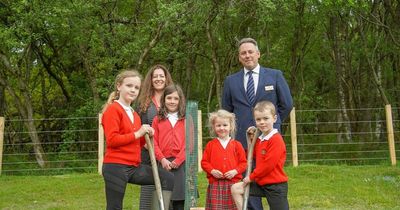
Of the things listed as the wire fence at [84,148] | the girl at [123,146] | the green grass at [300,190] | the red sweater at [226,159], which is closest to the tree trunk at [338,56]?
the wire fence at [84,148]

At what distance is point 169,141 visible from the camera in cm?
438

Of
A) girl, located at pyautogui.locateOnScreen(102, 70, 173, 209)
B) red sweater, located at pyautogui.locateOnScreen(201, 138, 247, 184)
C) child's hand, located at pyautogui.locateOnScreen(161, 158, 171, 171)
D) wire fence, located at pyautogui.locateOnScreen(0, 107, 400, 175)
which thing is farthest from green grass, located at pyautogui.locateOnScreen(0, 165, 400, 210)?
girl, located at pyautogui.locateOnScreen(102, 70, 173, 209)

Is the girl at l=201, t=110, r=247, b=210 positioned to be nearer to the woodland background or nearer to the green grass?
the green grass

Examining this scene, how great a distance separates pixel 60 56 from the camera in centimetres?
1480

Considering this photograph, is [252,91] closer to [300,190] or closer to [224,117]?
[224,117]

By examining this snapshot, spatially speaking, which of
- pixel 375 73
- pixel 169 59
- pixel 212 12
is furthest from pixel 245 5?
pixel 375 73

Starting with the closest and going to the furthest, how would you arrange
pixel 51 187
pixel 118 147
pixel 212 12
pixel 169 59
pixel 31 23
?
1. pixel 118 147
2. pixel 51 187
3. pixel 31 23
4. pixel 212 12
5. pixel 169 59

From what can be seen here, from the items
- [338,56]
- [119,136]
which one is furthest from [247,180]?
[338,56]

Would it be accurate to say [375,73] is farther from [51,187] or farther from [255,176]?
[255,176]

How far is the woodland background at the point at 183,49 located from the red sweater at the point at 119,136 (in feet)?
23.2

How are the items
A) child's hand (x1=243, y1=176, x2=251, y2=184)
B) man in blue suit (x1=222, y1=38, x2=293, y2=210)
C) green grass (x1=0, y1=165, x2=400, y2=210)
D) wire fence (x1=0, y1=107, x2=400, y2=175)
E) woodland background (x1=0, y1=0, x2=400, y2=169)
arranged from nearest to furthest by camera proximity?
child's hand (x1=243, y1=176, x2=251, y2=184)
man in blue suit (x1=222, y1=38, x2=293, y2=210)
green grass (x1=0, y1=165, x2=400, y2=210)
woodland background (x1=0, y1=0, x2=400, y2=169)
wire fence (x1=0, y1=107, x2=400, y2=175)

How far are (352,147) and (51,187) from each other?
868cm

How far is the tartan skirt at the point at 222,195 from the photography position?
4.14m

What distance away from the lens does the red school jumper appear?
4.14 meters
